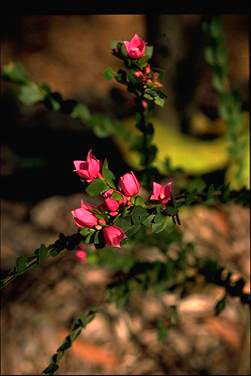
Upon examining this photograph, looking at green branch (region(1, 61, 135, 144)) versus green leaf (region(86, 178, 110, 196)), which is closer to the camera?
green leaf (region(86, 178, 110, 196))

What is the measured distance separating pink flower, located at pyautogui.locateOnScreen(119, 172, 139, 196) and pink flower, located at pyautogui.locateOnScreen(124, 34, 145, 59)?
0.21m

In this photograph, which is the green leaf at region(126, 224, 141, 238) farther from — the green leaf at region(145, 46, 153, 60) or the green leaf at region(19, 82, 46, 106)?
the green leaf at region(19, 82, 46, 106)

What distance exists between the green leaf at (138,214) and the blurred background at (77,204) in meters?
0.53

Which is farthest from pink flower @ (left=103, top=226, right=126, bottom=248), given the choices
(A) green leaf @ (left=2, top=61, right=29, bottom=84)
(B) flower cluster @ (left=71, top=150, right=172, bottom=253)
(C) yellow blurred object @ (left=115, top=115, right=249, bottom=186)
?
(C) yellow blurred object @ (left=115, top=115, right=249, bottom=186)

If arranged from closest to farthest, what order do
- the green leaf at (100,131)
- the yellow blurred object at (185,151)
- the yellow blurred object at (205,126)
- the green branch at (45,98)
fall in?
the green branch at (45,98), the green leaf at (100,131), the yellow blurred object at (185,151), the yellow blurred object at (205,126)

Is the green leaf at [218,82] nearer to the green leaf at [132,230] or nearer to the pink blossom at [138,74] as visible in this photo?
the pink blossom at [138,74]

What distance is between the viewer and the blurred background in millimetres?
1506

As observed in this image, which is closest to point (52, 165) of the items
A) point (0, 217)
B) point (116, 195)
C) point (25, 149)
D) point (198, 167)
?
point (25, 149)

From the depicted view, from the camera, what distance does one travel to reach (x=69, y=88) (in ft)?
9.42

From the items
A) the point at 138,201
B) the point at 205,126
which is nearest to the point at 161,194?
the point at 138,201

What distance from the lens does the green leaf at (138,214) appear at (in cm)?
72

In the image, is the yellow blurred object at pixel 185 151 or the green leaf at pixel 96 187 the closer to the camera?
the green leaf at pixel 96 187

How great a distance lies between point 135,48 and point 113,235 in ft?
1.03

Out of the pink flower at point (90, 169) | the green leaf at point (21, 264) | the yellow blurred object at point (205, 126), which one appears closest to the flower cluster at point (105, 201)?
the pink flower at point (90, 169)
